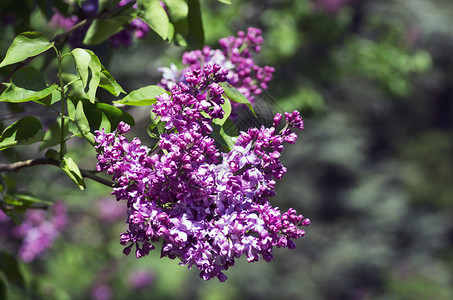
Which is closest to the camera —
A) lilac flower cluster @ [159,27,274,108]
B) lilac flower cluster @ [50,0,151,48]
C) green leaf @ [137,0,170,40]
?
green leaf @ [137,0,170,40]

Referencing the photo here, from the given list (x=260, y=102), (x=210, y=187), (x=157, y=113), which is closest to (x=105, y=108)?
(x=157, y=113)

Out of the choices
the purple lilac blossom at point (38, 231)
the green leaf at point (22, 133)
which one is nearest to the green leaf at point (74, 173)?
the green leaf at point (22, 133)

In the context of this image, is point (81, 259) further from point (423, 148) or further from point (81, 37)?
point (423, 148)

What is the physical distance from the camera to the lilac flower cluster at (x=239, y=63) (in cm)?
189

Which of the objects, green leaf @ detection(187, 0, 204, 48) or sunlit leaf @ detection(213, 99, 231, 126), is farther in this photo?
green leaf @ detection(187, 0, 204, 48)

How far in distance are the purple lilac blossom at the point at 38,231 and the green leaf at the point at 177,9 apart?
3.52 m

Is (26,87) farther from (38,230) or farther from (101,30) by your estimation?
(38,230)

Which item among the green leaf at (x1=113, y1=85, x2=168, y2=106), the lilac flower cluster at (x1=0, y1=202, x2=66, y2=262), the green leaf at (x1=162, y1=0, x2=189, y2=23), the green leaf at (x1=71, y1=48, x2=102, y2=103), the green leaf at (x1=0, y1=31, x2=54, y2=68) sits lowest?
the lilac flower cluster at (x1=0, y1=202, x2=66, y2=262)

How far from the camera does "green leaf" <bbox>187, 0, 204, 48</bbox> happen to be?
1.89 m

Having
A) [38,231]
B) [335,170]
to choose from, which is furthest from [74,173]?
[335,170]

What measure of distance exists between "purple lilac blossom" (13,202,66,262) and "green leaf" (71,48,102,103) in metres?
3.79

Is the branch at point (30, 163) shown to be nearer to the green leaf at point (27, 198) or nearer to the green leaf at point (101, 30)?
the green leaf at point (27, 198)

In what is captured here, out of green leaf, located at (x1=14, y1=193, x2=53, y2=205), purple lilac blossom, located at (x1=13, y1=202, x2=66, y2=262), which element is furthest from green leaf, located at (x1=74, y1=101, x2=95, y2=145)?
purple lilac blossom, located at (x1=13, y1=202, x2=66, y2=262)

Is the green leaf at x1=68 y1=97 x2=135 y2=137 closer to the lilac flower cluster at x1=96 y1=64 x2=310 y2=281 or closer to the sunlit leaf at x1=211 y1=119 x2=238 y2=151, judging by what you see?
the lilac flower cluster at x1=96 y1=64 x2=310 y2=281
